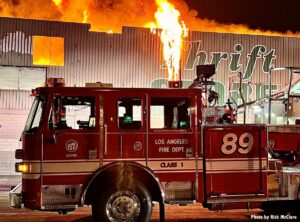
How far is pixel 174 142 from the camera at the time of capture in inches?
291

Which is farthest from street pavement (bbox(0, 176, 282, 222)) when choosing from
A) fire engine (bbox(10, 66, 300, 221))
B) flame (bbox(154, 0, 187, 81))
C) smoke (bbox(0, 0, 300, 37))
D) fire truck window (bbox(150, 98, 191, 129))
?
smoke (bbox(0, 0, 300, 37))

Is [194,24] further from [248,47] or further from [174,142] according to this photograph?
[174,142]

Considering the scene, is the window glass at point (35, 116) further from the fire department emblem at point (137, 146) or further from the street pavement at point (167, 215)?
the street pavement at point (167, 215)

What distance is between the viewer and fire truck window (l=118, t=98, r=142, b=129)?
735cm

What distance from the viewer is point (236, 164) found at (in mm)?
7566

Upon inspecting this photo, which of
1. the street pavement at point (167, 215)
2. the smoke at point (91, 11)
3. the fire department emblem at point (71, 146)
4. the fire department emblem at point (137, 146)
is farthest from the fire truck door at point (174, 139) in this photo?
the smoke at point (91, 11)

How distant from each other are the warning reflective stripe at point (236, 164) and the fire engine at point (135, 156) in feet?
0.06

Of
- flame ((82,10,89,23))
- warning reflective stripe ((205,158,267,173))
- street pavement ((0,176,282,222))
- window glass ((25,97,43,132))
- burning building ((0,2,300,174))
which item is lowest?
street pavement ((0,176,282,222))

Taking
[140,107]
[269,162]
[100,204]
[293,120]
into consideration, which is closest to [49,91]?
[140,107]

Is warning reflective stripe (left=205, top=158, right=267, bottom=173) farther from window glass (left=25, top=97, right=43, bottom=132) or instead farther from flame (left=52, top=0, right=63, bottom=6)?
flame (left=52, top=0, right=63, bottom=6)

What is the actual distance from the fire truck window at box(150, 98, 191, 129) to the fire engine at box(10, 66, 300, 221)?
0.06 ft

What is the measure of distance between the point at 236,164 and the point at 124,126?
207cm

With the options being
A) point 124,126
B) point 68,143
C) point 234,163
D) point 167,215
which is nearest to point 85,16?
point 167,215

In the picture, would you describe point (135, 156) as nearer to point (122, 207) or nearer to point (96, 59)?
point (122, 207)
